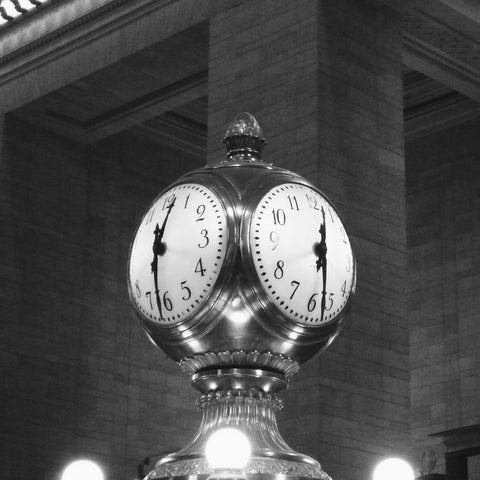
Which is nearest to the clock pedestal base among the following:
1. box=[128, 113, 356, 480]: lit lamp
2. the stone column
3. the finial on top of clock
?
box=[128, 113, 356, 480]: lit lamp

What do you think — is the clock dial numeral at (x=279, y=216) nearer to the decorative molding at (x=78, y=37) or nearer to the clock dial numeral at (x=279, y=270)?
the clock dial numeral at (x=279, y=270)

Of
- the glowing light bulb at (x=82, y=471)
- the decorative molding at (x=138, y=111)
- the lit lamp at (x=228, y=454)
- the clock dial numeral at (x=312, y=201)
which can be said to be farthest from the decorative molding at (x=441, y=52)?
the lit lamp at (x=228, y=454)

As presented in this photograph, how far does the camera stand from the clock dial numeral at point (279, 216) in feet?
Result: 5.88

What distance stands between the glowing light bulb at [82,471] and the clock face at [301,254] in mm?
326

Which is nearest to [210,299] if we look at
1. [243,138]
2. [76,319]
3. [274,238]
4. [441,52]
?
[274,238]

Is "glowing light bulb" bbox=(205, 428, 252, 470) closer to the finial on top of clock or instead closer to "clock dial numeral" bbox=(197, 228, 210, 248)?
"clock dial numeral" bbox=(197, 228, 210, 248)

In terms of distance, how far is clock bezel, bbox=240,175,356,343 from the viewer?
68.7 inches

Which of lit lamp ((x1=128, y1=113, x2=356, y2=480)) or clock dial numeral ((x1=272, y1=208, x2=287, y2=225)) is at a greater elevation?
clock dial numeral ((x1=272, y1=208, x2=287, y2=225))

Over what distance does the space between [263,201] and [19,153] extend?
15372 millimetres

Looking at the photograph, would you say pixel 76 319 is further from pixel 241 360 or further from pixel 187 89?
pixel 241 360

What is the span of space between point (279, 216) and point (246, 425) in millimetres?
280

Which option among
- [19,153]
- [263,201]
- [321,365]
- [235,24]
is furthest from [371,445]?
[263,201]

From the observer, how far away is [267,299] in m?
1.75

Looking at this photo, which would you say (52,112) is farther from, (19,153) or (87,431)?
(87,431)
